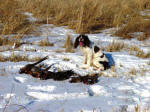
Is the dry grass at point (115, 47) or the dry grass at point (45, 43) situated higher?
the dry grass at point (45, 43)

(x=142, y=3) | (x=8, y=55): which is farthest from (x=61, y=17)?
(x=142, y=3)

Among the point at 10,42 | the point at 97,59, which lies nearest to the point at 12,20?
the point at 10,42

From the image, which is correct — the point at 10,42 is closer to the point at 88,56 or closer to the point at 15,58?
the point at 15,58

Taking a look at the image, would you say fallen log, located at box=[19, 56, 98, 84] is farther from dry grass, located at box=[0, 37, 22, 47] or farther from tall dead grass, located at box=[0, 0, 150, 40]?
tall dead grass, located at box=[0, 0, 150, 40]

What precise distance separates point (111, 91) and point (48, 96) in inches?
43.9

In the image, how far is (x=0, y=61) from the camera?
453cm

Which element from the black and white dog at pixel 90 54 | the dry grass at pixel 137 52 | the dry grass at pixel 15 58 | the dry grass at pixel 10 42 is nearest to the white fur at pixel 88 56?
the black and white dog at pixel 90 54

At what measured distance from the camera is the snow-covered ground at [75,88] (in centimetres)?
261

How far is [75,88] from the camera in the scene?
3379 millimetres

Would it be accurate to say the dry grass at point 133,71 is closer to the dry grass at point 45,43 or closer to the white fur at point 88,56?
the white fur at point 88,56

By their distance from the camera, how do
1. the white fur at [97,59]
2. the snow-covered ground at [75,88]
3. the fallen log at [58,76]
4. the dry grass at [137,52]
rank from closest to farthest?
the snow-covered ground at [75,88], the fallen log at [58,76], the white fur at [97,59], the dry grass at [137,52]

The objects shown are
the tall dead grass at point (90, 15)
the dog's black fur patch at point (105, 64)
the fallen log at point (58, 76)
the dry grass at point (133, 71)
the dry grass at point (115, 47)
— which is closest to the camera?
the fallen log at point (58, 76)

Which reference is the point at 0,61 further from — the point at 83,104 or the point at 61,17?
the point at 61,17

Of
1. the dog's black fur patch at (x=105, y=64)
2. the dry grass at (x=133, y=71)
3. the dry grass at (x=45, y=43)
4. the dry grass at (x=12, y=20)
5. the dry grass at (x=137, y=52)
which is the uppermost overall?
the dry grass at (x=12, y=20)
